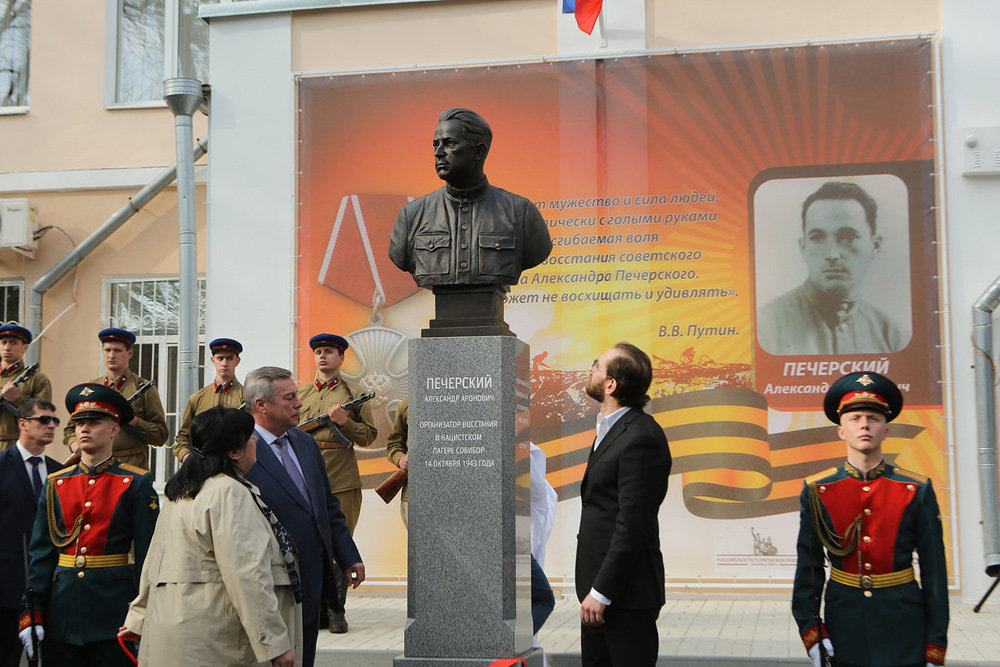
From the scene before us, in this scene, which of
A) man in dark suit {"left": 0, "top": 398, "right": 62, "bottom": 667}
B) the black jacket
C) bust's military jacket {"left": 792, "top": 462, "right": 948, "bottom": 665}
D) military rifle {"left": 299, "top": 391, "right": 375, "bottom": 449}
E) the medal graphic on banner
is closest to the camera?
bust's military jacket {"left": 792, "top": 462, "right": 948, "bottom": 665}

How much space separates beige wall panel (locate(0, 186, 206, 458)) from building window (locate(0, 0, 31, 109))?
1191mm

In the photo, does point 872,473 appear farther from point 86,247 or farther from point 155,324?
point 86,247


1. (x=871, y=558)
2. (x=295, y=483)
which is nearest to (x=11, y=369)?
(x=295, y=483)

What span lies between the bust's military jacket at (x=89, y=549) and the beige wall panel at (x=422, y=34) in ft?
17.1

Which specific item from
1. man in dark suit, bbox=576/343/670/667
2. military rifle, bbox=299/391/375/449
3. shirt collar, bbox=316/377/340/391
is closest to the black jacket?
man in dark suit, bbox=576/343/670/667

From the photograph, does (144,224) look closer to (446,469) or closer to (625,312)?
(625,312)

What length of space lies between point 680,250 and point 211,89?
4060mm

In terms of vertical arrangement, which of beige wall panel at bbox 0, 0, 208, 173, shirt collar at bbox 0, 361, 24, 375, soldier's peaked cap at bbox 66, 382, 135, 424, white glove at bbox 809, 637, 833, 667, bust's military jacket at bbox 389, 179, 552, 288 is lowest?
white glove at bbox 809, 637, 833, 667

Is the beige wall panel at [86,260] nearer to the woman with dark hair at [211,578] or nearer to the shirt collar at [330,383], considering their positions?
the shirt collar at [330,383]

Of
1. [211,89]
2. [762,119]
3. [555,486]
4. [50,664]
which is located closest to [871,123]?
[762,119]

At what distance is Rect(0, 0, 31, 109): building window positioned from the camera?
1130 centimetres

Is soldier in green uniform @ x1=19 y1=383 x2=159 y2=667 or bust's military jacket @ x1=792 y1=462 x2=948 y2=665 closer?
bust's military jacket @ x1=792 y1=462 x2=948 y2=665

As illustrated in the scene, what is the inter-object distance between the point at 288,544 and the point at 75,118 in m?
8.23

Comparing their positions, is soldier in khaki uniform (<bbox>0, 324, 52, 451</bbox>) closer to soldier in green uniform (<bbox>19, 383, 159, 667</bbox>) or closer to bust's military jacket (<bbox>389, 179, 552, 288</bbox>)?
soldier in green uniform (<bbox>19, 383, 159, 667</bbox>)
